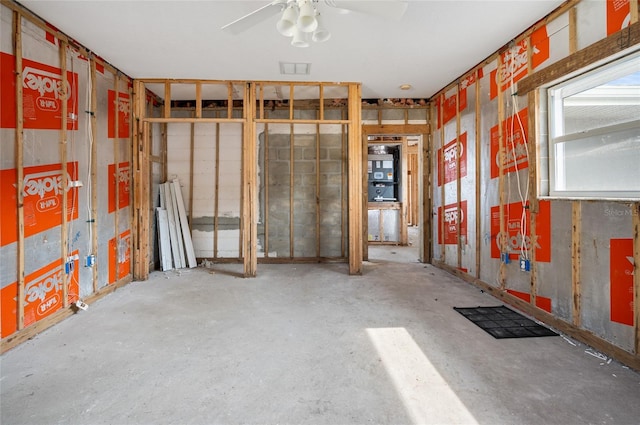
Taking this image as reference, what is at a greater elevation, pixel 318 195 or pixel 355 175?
pixel 355 175

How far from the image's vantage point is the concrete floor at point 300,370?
65.2 inches

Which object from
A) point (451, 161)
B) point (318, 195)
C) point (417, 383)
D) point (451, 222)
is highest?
point (451, 161)

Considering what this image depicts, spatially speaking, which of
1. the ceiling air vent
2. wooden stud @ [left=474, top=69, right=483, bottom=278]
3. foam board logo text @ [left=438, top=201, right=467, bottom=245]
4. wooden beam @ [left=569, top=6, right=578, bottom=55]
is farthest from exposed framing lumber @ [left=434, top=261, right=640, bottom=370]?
the ceiling air vent

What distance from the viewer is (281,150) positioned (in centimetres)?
562

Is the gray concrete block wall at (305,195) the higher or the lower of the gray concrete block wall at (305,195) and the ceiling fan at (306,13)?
the lower

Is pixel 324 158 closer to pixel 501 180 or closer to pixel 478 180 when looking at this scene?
pixel 478 180

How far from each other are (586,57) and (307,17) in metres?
2.17

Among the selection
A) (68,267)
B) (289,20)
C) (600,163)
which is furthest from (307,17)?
(68,267)

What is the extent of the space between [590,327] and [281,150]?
15.3 ft

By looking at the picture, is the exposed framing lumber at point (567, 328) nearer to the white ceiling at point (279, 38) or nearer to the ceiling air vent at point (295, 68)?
the white ceiling at point (279, 38)

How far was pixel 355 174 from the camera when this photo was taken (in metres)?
4.67

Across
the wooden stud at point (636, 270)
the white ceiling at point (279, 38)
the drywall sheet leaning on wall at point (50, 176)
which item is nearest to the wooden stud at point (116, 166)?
the drywall sheet leaning on wall at point (50, 176)

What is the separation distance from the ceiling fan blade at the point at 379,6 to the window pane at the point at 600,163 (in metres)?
1.82

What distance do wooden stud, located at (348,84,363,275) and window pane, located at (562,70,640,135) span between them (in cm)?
244
